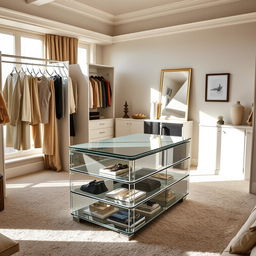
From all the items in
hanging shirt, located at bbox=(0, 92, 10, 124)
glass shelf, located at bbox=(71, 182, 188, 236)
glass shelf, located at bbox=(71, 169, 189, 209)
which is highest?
hanging shirt, located at bbox=(0, 92, 10, 124)

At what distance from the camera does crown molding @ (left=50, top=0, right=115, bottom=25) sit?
5.09m

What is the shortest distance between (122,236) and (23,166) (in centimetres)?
281

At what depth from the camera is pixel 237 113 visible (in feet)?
15.3

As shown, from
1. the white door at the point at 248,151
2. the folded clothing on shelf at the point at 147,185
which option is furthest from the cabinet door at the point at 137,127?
the folded clothing on shelf at the point at 147,185

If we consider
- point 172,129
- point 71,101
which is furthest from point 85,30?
point 172,129

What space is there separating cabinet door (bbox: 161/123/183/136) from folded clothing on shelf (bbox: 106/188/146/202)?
244cm

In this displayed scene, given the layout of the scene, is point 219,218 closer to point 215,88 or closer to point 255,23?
point 215,88

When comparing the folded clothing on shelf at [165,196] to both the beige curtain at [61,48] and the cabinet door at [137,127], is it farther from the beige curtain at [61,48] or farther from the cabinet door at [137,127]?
the beige curtain at [61,48]

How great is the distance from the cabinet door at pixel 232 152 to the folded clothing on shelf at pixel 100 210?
104 inches

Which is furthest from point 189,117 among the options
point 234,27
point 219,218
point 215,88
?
point 219,218

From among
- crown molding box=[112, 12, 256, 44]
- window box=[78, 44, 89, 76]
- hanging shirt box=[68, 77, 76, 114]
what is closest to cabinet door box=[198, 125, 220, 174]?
crown molding box=[112, 12, 256, 44]

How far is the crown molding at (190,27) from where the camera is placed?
4.62 m

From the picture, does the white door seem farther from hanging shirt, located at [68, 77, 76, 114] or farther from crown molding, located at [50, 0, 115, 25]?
crown molding, located at [50, 0, 115, 25]

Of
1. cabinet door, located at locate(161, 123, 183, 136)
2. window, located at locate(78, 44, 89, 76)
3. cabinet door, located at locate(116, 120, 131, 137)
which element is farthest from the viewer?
window, located at locate(78, 44, 89, 76)
